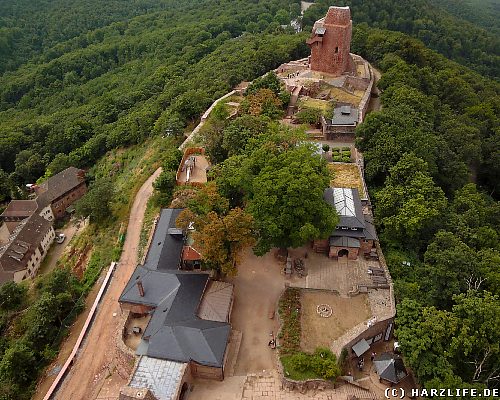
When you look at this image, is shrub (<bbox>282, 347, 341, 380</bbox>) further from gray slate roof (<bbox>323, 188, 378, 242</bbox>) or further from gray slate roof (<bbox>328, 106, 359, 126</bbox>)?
gray slate roof (<bbox>328, 106, 359, 126</bbox>)

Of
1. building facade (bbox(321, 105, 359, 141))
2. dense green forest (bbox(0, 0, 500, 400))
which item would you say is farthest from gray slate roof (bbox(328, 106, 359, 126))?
dense green forest (bbox(0, 0, 500, 400))

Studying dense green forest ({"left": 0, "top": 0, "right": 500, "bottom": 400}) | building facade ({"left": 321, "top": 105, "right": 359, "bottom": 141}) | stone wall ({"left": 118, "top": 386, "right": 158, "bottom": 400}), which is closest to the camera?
stone wall ({"left": 118, "top": 386, "right": 158, "bottom": 400})

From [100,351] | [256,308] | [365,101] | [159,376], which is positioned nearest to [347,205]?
[256,308]

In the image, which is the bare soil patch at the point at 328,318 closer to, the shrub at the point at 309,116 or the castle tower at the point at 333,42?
the shrub at the point at 309,116

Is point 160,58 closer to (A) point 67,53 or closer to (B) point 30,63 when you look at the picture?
(A) point 67,53

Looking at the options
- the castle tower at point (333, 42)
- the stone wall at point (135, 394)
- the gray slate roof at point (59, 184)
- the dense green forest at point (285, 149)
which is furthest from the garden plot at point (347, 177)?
the gray slate roof at point (59, 184)

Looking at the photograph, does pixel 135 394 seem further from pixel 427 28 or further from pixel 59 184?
pixel 427 28
